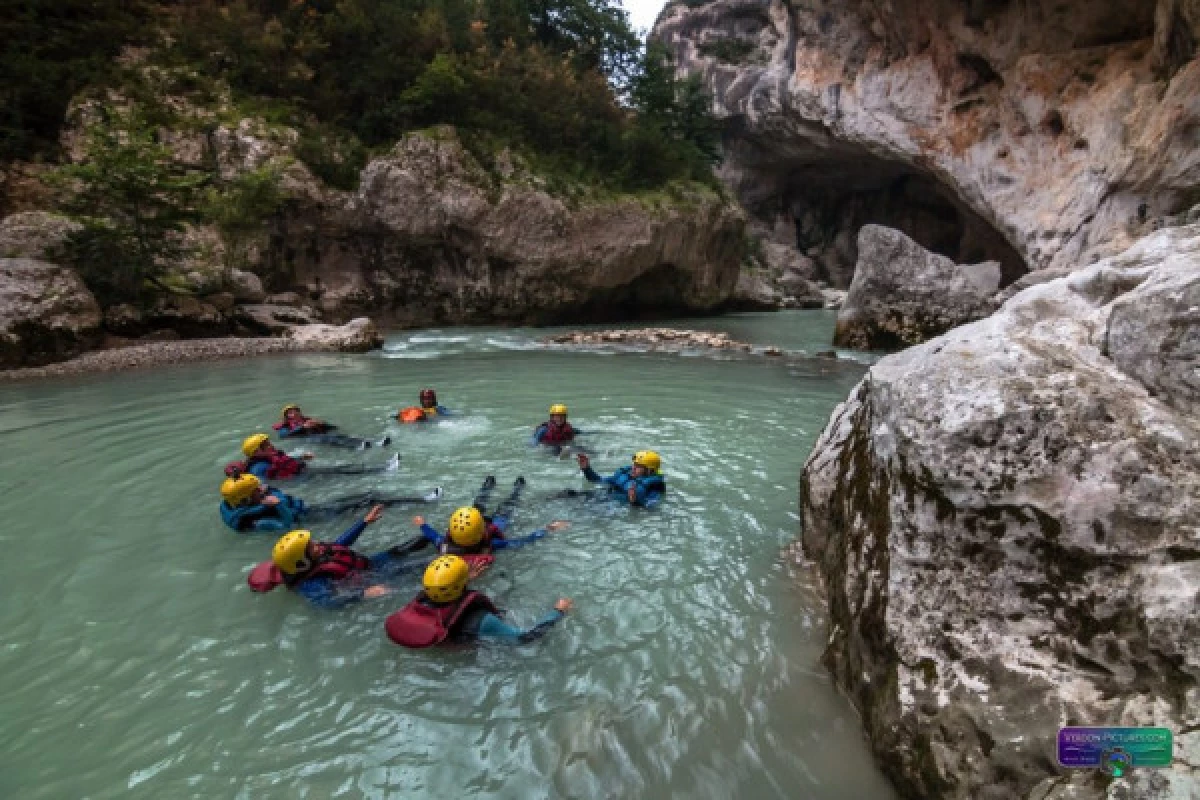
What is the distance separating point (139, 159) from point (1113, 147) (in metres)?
24.1

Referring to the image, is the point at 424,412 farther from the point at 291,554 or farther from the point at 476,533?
the point at 291,554

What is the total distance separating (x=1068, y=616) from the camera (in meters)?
2.42

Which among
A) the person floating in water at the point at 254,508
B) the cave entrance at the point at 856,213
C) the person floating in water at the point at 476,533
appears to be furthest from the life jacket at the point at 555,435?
the cave entrance at the point at 856,213

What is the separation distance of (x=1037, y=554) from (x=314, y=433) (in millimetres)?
8405

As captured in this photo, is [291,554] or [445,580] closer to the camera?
[445,580]

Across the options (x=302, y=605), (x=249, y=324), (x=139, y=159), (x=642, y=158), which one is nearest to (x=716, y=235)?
(x=642, y=158)

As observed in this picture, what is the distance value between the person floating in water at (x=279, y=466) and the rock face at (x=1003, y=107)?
16795 mm

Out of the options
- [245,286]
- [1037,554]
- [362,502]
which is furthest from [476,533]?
[245,286]

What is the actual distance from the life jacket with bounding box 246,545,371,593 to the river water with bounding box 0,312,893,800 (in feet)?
0.38

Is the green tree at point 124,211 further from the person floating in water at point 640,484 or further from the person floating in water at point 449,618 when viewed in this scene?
the person floating in water at point 449,618

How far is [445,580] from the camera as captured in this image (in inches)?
154

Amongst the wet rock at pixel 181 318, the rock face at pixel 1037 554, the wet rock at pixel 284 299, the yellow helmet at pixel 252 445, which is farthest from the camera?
the wet rock at pixel 284 299

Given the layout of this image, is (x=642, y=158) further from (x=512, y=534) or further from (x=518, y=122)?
(x=512, y=534)

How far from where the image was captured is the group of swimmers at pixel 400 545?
154 inches
